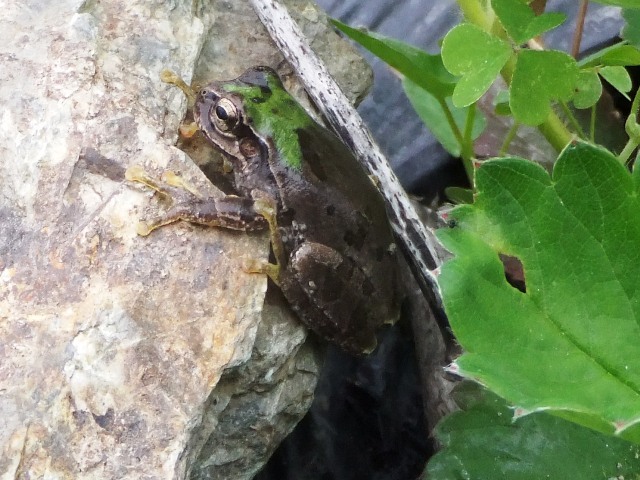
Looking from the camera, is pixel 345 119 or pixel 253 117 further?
pixel 253 117

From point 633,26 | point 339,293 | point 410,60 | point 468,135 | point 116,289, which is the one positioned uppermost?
point 633,26

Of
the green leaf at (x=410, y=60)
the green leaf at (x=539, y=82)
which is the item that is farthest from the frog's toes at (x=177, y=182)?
the green leaf at (x=539, y=82)

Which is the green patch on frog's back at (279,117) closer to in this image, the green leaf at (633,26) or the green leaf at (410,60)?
the green leaf at (410,60)

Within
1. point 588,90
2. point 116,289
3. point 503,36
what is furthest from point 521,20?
point 116,289

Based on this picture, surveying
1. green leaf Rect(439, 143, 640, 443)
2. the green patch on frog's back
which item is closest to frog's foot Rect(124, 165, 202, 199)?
the green patch on frog's back

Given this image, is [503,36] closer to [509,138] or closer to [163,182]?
[509,138]

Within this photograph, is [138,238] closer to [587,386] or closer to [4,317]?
[4,317]
